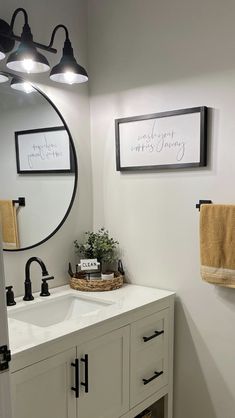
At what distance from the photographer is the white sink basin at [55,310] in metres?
1.85

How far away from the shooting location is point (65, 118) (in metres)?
2.20

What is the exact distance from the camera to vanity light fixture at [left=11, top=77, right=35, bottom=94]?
1.91 meters

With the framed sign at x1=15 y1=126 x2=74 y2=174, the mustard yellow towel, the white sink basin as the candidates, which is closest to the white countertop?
the white sink basin

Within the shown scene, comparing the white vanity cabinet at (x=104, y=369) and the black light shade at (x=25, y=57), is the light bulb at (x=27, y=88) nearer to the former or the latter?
the black light shade at (x=25, y=57)

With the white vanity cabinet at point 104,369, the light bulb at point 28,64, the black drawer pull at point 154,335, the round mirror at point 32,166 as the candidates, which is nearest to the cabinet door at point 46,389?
the white vanity cabinet at point 104,369

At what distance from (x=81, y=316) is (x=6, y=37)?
1.34m

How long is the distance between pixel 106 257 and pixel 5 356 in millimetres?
1232

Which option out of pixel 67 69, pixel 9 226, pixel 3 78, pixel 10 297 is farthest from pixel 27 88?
pixel 10 297

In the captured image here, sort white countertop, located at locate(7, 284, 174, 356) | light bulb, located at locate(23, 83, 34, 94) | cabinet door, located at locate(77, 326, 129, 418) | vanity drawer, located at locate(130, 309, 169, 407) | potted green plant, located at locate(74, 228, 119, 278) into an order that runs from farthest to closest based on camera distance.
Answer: potted green plant, located at locate(74, 228, 119, 278)
light bulb, located at locate(23, 83, 34, 94)
vanity drawer, located at locate(130, 309, 169, 407)
cabinet door, located at locate(77, 326, 129, 418)
white countertop, located at locate(7, 284, 174, 356)

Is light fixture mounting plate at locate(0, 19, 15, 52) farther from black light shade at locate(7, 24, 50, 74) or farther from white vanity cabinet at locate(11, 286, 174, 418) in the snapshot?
white vanity cabinet at locate(11, 286, 174, 418)

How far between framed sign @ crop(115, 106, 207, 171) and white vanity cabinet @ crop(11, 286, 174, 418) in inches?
27.9

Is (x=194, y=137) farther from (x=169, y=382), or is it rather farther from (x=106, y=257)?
(x=169, y=382)

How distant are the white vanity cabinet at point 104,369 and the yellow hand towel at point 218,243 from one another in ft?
1.02

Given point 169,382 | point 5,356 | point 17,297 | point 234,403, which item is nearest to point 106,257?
point 17,297
